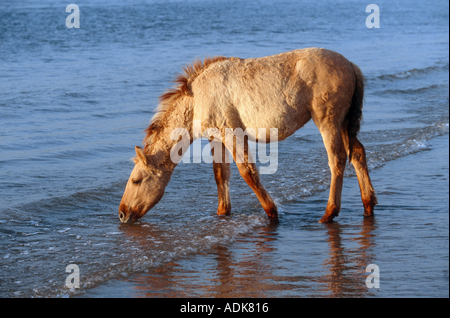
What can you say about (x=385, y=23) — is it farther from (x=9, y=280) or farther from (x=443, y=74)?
(x=9, y=280)

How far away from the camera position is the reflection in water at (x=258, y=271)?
Result: 420cm

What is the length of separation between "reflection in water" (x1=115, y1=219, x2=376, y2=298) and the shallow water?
16 mm

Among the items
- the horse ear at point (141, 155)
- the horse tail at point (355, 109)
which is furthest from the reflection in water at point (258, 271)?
the horse tail at point (355, 109)

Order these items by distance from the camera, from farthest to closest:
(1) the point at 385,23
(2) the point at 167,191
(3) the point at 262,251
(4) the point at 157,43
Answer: (1) the point at 385,23 → (4) the point at 157,43 → (2) the point at 167,191 → (3) the point at 262,251

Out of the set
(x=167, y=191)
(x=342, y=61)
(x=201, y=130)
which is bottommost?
(x=167, y=191)

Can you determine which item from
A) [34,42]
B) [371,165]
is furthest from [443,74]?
[34,42]

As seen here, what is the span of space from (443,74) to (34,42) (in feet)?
53.4

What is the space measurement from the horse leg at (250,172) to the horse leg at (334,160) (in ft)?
1.85

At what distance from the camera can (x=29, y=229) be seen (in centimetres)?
597

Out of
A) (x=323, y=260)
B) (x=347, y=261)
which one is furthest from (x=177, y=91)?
(x=347, y=261)

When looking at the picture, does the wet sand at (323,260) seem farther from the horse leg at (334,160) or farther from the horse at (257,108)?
the horse at (257,108)

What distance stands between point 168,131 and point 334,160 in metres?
1.91

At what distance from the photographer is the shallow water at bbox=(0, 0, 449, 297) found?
4.47 m

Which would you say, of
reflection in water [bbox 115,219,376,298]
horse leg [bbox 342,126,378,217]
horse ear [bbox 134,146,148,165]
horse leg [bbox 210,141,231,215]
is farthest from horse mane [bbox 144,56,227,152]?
horse leg [bbox 342,126,378,217]
